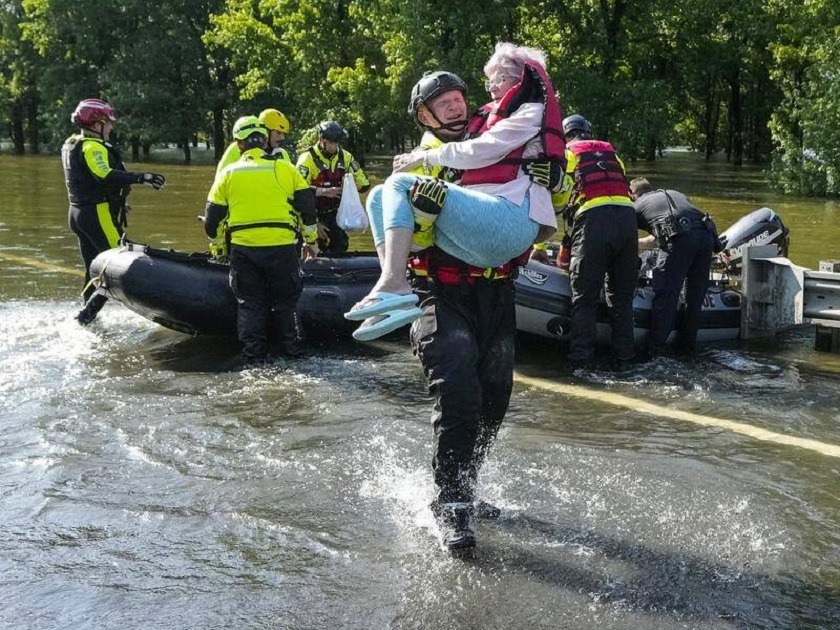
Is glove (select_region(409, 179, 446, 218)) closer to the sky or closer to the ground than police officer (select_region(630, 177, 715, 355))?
closer to the sky

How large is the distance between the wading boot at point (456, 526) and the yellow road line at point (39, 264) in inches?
325

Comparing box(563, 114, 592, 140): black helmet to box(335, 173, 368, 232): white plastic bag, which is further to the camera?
box(335, 173, 368, 232): white plastic bag

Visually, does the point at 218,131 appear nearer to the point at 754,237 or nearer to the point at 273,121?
the point at 273,121

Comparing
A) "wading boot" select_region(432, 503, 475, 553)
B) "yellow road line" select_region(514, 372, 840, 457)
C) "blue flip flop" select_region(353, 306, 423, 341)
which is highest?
"blue flip flop" select_region(353, 306, 423, 341)

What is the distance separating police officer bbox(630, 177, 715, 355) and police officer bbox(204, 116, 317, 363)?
9.11 feet

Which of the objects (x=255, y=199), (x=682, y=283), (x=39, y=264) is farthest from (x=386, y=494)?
(x=39, y=264)

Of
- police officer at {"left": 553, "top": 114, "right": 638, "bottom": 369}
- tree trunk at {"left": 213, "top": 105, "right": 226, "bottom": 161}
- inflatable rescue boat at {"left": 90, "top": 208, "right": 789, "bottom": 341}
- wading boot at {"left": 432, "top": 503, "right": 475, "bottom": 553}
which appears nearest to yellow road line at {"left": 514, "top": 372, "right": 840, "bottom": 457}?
police officer at {"left": 553, "top": 114, "right": 638, "bottom": 369}

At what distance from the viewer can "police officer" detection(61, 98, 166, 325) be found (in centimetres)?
892

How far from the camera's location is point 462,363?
4090 mm

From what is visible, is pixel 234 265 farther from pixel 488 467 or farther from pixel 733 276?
pixel 733 276

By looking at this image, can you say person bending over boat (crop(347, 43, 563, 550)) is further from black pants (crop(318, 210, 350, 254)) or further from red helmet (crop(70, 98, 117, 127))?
black pants (crop(318, 210, 350, 254))

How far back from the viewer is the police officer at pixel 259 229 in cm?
749

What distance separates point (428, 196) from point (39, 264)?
9.66 metres

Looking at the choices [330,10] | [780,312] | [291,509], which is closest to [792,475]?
[291,509]
